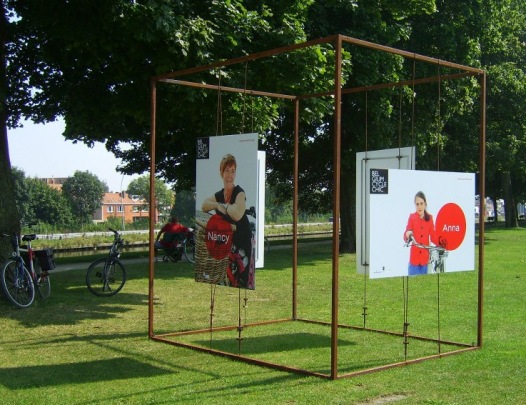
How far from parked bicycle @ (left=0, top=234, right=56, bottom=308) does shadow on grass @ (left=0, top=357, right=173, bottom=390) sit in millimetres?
4264

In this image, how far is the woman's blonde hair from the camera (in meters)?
8.49

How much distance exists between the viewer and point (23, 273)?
12.2m

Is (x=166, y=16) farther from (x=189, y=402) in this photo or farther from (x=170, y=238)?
(x=170, y=238)

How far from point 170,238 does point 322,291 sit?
8178 millimetres

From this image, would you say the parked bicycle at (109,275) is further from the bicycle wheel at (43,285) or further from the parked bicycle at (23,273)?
the parked bicycle at (23,273)

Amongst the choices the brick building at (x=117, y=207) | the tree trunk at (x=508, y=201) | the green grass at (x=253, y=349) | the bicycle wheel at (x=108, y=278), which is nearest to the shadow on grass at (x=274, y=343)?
the green grass at (x=253, y=349)

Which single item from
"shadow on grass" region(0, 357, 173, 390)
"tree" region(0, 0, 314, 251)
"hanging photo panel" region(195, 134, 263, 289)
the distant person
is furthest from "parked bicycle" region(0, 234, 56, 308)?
the distant person

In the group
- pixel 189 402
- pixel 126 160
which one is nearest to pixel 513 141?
pixel 126 160

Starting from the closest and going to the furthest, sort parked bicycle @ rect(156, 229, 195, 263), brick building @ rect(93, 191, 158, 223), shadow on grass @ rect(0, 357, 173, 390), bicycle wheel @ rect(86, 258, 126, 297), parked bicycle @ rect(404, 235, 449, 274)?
1. shadow on grass @ rect(0, 357, 173, 390)
2. parked bicycle @ rect(404, 235, 449, 274)
3. bicycle wheel @ rect(86, 258, 126, 297)
4. parked bicycle @ rect(156, 229, 195, 263)
5. brick building @ rect(93, 191, 158, 223)

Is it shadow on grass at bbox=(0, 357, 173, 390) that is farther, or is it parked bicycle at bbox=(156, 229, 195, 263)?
parked bicycle at bbox=(156, 229, 195, 263)

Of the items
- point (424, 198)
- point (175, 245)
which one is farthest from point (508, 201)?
point (424, 198)

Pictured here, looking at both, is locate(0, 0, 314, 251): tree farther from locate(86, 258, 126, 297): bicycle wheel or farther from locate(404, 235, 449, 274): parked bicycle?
locate(404, 235, 449, 274): parked bicycle

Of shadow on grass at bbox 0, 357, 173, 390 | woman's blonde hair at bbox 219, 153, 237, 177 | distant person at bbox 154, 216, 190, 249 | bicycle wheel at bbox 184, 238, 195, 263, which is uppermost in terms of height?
woman's blonde hair at bbox 219, 153, 237, 177

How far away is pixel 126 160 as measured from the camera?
92.3 ft
